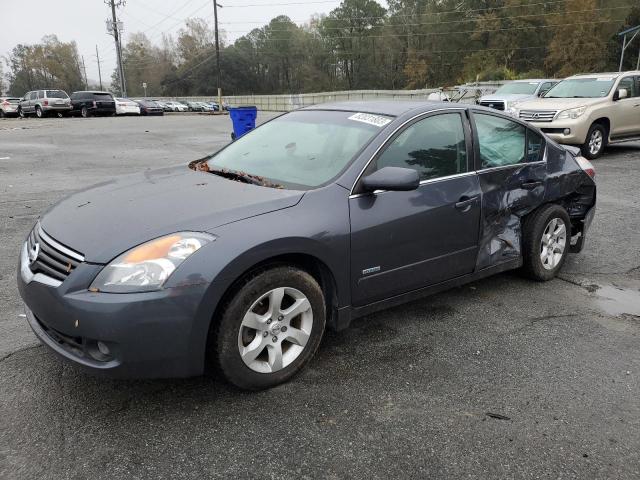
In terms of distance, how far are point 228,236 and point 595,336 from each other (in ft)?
8.67

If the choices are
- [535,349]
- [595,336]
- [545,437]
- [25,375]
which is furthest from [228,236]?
[595,336]

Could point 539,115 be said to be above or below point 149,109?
above

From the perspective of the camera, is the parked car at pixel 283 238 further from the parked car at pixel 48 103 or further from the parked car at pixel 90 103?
the parked car at pixel 90 103

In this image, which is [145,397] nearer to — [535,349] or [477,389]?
[477,389]

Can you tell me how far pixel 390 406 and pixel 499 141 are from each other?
2403 millimetres

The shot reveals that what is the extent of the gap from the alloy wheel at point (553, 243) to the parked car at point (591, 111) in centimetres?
735

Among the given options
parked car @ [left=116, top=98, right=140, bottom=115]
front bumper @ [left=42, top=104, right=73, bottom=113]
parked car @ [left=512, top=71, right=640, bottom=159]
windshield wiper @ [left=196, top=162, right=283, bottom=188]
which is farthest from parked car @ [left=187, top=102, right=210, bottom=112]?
windshield wiper @ [left=196, top=162, right=283, bottom=188]

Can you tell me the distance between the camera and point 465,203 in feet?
12.1

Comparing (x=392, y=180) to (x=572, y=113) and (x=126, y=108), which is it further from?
(x=126, y=108)

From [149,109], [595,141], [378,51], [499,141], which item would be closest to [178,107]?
[149,109]

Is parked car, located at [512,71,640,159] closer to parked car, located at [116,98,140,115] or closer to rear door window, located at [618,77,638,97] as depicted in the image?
rear door window, located at [618,77,638,97]

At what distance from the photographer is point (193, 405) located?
2746mm

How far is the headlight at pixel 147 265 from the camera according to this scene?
96.4 inches

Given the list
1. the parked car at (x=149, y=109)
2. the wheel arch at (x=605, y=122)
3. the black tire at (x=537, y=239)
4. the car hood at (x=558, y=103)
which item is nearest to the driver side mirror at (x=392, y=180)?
the black tire at (x=537, y=239)
